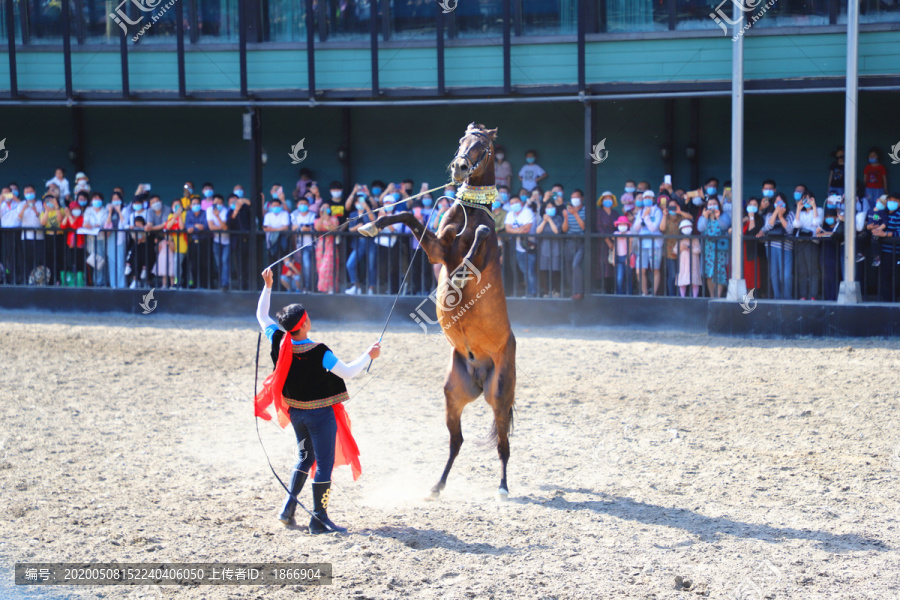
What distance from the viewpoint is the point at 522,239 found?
49.2 feet

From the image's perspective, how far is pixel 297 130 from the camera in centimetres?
1881

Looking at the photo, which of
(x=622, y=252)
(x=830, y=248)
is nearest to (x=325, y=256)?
(x=622, y=252)

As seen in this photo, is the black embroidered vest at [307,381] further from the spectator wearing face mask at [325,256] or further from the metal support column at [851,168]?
the spectator wearing face mask at [325,256]

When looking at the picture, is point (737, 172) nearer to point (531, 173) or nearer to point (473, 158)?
point (531, 173)

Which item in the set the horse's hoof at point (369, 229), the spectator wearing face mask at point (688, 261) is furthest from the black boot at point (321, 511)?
the spectator wearing face mask at point (688, 261)

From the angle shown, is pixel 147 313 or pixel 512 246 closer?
pixel 512 246

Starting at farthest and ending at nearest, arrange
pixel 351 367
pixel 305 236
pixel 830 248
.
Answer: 1. pixel 305 236
2. pixel 830 248
3. pixel 351 367

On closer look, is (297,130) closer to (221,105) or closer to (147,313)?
(221,105)

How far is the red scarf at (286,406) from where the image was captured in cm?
→ 657

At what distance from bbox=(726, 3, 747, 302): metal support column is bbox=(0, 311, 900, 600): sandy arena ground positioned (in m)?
0.88

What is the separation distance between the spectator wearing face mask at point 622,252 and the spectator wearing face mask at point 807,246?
242 centimetres

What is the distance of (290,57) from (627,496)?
11367mm

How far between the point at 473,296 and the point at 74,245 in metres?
11.1

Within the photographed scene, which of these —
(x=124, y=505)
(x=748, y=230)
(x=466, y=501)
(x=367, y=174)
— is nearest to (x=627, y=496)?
(x=466, y=501)
